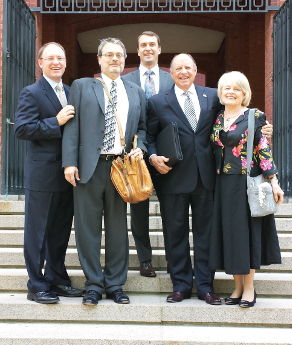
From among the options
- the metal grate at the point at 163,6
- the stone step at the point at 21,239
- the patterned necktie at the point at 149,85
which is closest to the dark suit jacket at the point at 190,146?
the patterned necktie at the point at 149,85

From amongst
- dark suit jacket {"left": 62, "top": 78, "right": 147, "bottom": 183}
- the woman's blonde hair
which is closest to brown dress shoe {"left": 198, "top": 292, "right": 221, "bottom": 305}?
dark suit jacket {"left": 62, "top": 78, "right": 147, "bottom": 183}

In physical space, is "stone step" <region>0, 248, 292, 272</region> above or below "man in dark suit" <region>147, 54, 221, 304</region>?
below

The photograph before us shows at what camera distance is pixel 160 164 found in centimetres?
359

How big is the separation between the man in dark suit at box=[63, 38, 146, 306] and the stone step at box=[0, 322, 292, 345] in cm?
23

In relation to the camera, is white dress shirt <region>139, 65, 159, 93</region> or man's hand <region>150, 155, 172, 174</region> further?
white dress shirt <region>139, 65, 159, 93</region>

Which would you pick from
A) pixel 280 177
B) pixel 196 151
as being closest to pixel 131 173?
pixel 196 151

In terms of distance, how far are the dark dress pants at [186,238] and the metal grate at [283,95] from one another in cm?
312

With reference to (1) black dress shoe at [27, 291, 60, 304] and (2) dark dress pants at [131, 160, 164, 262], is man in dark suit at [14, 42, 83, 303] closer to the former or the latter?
(1) black dress shoe at [27, 291, 60, 304]

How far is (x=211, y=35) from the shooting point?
13078 mm

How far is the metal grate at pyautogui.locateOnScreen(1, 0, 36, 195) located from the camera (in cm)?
621

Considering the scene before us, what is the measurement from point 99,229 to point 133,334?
2.69 feet

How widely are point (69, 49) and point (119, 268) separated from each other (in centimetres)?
952

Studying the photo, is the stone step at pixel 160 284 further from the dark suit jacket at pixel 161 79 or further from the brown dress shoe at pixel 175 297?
the dark suit jacket at pixel 161 79

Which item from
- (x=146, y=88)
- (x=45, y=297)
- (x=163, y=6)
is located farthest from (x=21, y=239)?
(x=163, y=6)
